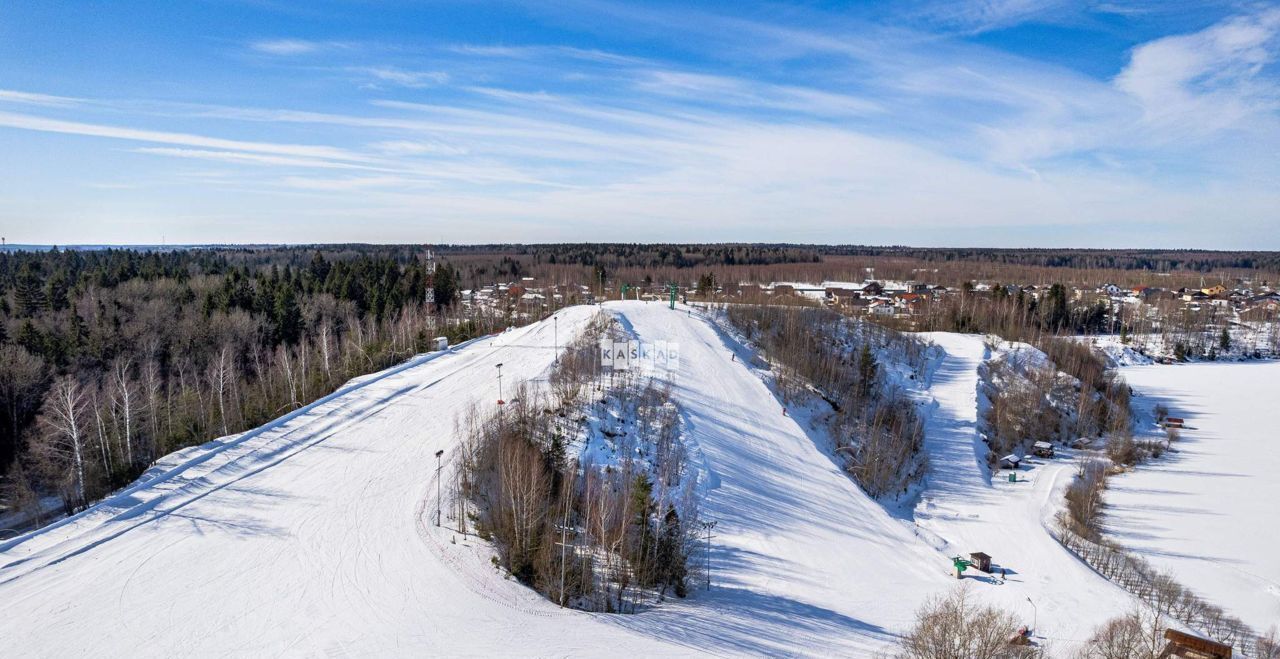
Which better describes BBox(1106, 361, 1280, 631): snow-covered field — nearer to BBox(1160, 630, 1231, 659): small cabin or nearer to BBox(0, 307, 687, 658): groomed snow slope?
BBox(1160, 630, 1231, 659): small cabin

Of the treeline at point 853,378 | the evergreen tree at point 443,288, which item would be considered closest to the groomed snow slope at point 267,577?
the treeline at point 853,378

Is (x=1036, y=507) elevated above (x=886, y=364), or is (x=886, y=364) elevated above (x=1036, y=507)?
(x=886, y=364)

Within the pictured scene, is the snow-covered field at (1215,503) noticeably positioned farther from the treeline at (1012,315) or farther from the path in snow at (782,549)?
the treeline at (1012,315)

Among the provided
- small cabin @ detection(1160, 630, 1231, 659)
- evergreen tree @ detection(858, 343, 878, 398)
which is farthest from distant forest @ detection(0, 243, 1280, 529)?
small cabin @ detection(1160, 630, 1231, 659)

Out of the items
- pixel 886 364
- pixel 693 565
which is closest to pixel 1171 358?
pixel 886 364

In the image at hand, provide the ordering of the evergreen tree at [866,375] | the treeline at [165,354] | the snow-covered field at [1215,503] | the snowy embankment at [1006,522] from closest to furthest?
the snowy embankment at [1006,522]
the treeline at [165,354]
the snow-covered field at [1215,503]
the evergreen tree at [866,375]

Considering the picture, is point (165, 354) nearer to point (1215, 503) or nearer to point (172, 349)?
point (172, 349)

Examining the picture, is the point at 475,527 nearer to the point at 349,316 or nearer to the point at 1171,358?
the point at 349,316
